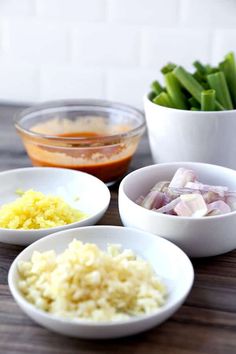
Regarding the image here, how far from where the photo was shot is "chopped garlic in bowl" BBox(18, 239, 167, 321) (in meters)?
0.77

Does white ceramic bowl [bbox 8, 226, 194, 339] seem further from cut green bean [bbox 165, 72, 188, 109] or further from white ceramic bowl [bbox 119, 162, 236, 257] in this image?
cut green bean [bbox 165, 72, 188, 109]

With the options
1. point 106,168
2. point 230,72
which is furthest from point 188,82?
point 106,168

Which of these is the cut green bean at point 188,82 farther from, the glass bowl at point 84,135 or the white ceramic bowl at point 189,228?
the white ceramic bowl at point 189,228

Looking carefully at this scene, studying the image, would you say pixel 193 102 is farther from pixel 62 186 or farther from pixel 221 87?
pixel 62 186

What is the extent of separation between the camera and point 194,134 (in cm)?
120

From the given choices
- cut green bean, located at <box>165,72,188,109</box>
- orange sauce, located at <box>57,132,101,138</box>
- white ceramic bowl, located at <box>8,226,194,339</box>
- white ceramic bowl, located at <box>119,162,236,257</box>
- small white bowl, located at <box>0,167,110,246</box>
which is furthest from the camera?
orange sauce, located at <box>57,132,101,138</box>

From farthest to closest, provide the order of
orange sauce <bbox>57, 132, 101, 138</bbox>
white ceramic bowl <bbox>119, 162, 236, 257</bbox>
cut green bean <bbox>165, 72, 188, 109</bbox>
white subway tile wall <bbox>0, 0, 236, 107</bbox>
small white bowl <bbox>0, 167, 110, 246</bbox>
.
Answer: white subway tile wall <bbox>0, 0, 236, 107</bbox> < orange sauce <bbox>57, 132, 101, 138</bbox> < cut green bean <bbox>165, 72, 188, 109</bbox> < small white bowl <bbox>0, 167, 110, 246</bbox> < white ceramic bowl <bbox>119, 162, 236, 257</bbox>

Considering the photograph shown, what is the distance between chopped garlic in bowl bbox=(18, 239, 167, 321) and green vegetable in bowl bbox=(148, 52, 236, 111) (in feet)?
1.60

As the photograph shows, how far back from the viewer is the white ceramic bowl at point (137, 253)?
739mm

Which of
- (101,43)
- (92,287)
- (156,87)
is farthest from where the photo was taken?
(101,43)

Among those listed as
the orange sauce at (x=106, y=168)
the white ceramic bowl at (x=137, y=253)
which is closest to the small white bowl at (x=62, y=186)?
the orange sauce at (x=106, y=168)

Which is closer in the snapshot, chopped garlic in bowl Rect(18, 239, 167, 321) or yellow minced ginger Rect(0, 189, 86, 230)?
chopped garlic in bowl Rect(18, 239, 167, 321)

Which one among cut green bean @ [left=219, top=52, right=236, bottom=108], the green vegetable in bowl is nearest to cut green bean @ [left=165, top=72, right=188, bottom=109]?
the green vegetable in bowl

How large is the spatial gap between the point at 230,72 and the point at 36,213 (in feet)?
1.72
